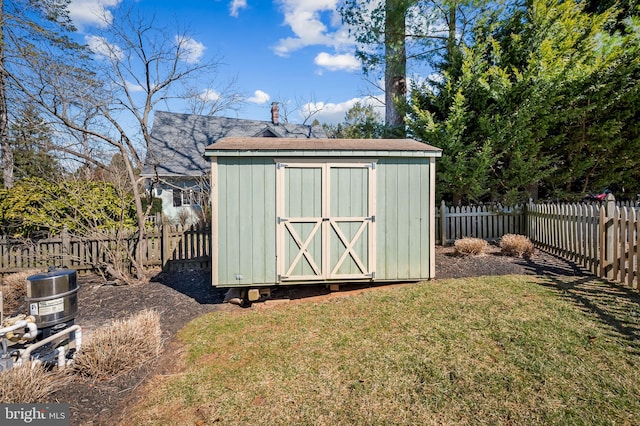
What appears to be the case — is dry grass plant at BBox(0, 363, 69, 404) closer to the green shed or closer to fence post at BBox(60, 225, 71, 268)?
the green shed

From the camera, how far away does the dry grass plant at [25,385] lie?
244 centimetres

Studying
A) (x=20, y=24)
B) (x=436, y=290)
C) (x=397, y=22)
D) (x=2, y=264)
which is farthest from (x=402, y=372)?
(x=20, y=24)

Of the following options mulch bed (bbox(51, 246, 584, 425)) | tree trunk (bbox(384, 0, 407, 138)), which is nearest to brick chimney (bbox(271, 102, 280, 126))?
tree trunk (bbox(384, 0, 407, 138))

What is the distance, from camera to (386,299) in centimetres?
496

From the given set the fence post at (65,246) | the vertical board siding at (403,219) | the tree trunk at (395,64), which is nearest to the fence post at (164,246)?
the fence post at (65,246)

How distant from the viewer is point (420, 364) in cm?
310

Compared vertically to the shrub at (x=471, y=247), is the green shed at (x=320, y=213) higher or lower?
higher

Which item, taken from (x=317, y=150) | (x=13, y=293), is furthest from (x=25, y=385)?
(x=13, y=293)

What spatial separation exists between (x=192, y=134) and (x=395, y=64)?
11542mm

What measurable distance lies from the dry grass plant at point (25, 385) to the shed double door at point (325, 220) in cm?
310

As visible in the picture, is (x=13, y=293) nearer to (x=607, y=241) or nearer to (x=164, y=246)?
(x=164, y=246)

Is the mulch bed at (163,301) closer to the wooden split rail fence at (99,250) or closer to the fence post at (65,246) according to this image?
the wooden split rail fence at (99,250)

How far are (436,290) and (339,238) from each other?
1.91 m

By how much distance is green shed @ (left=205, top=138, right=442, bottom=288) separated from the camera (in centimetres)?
507
